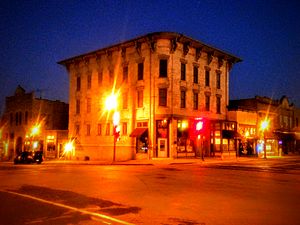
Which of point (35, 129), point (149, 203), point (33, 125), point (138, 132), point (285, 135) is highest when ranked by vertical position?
point (33, 125)

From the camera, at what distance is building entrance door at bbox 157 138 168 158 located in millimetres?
38925

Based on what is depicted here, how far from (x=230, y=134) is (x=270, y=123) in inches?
534

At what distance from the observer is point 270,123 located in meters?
56.6

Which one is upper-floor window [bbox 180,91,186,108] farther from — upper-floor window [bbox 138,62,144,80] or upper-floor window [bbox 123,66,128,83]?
upper-floor window [bbox 123,66,128,83]

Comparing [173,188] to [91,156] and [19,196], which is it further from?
[91,156]

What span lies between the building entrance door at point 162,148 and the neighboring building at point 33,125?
18.4 metres

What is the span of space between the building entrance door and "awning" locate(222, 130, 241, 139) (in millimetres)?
9884

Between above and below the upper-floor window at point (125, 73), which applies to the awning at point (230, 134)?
below

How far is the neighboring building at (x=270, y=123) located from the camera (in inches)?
1982

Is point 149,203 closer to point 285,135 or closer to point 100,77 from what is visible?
point 100,77

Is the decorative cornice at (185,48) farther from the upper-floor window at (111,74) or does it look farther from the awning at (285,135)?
the awning at (285,135)

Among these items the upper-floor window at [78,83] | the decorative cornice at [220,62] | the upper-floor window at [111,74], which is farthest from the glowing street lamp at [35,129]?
the decorative cornice at [220,62]

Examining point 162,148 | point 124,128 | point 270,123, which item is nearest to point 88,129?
point 124,128

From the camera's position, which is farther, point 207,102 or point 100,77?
point 100,77
